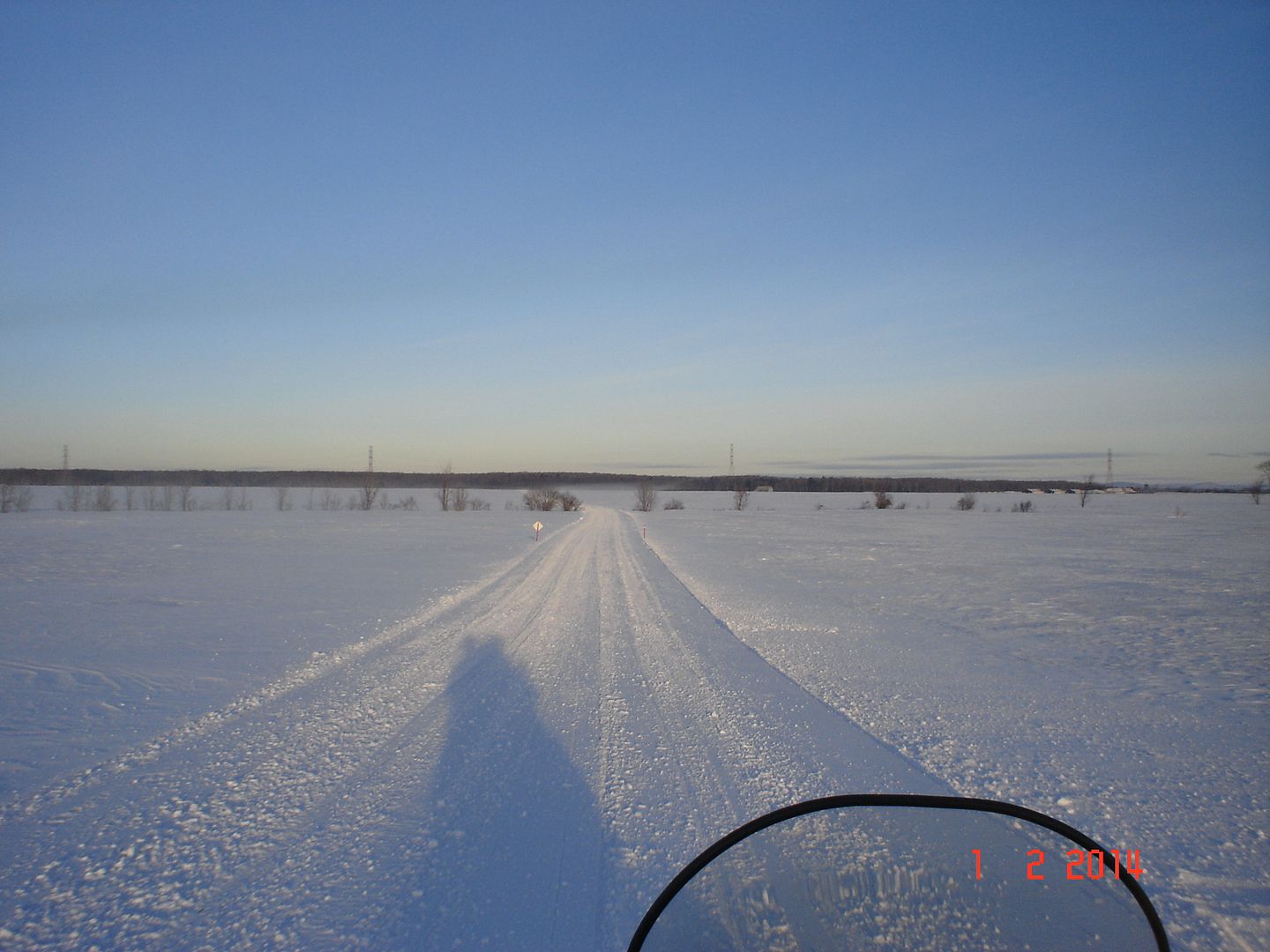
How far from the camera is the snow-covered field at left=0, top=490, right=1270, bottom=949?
2.88 m

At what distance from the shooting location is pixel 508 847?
3.22 metres

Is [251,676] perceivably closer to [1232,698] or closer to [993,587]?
[1232,698]

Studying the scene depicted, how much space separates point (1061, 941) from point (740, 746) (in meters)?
3.29

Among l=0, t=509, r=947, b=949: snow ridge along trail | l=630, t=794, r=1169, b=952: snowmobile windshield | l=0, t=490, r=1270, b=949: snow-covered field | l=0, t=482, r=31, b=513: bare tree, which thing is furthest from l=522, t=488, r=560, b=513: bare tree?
l=630, t=794, r=1169, b=952: snowmobile windshield

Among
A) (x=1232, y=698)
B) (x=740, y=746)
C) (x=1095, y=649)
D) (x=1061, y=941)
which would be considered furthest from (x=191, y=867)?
(x=1095, y=649)

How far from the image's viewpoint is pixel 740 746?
15.1ft

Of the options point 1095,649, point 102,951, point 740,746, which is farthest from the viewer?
point 1095,649

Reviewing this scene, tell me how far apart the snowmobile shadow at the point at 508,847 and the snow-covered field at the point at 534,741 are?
0.06 ft

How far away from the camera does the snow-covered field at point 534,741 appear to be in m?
2.88

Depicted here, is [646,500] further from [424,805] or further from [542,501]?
[424,805]

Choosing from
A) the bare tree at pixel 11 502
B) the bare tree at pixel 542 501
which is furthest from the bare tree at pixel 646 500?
the bare tree at pixel 11 502

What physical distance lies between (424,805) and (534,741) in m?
1.09

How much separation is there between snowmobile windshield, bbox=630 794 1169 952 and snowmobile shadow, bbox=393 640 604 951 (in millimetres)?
1396

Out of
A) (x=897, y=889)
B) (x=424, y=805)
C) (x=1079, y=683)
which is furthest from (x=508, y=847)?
(x=1079, y=683)
